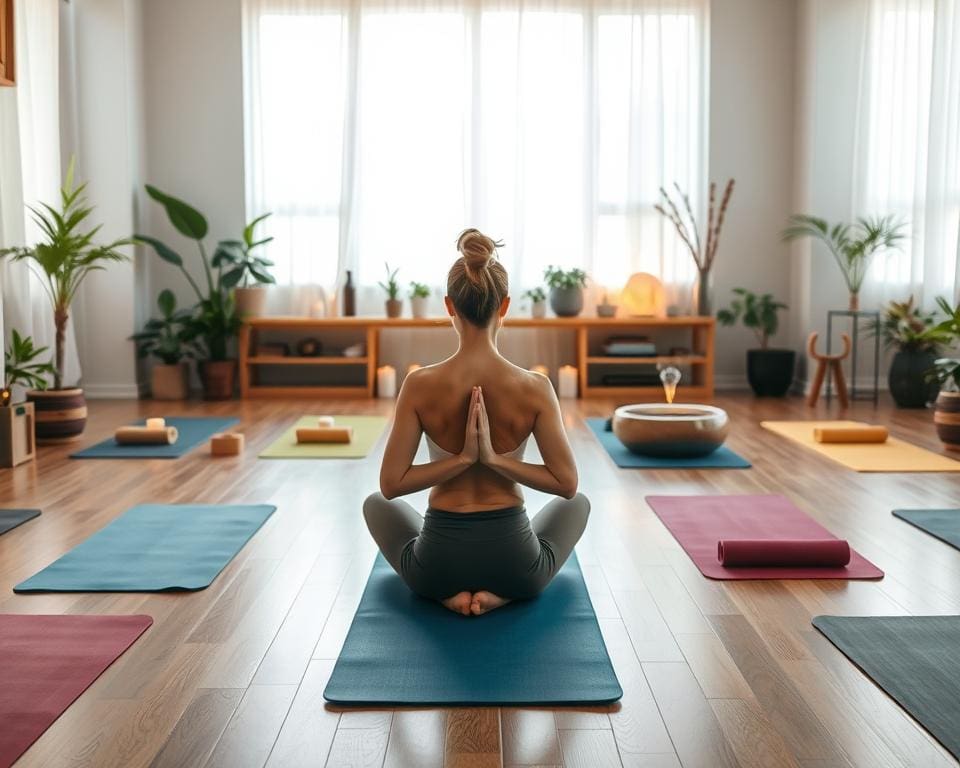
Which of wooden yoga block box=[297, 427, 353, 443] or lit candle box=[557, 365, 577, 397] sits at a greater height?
lit candle box=[557, 365, 577, 397]

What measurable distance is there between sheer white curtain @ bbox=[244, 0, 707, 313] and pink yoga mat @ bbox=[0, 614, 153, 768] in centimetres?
513

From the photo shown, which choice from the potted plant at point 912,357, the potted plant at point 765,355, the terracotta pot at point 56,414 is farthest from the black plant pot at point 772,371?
the terracotta pot at point 56,414

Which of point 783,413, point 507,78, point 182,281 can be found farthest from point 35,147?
point 783,413

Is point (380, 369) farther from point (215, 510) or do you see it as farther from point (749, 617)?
point (749, 617)

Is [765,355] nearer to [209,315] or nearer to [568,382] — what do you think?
[568,382]

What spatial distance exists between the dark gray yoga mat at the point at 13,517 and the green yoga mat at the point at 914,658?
8.41 ft

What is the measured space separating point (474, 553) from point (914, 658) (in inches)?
39.0

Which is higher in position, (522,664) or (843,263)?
(843,263)

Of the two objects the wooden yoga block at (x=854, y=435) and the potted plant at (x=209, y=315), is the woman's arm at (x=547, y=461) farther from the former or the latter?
the potted plant at (x=209, y=315)

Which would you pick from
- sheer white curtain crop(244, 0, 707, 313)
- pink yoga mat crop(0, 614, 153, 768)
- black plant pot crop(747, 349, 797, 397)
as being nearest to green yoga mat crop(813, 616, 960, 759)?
pink yoga mat crop(0, 614, 153, 768)

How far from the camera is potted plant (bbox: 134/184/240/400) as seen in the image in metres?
7.12

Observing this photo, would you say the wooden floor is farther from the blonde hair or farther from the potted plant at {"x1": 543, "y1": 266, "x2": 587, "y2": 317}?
the potted plant at {"x1": 543, "y1": 266, "x2": 587, "y2": 317}

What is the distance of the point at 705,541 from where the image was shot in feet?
11.2

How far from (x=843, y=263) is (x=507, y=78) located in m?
2.60
